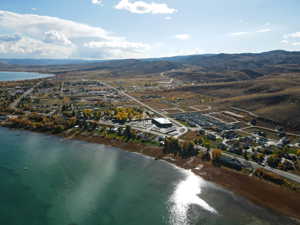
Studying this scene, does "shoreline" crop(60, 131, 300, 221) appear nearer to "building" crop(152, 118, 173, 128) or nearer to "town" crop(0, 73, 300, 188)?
"town" crop(0, 73, 300, 188)

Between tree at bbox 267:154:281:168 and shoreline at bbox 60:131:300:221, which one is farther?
tree at bbox 267:154:281:168

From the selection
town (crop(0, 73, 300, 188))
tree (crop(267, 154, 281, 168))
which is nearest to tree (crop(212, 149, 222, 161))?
town (crop(0, 73, 300, 188))

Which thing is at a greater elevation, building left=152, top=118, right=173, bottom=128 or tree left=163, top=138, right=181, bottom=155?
building left=152, top=118, right=173, bottom=128

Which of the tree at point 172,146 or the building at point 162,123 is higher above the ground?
the building at point 162,123

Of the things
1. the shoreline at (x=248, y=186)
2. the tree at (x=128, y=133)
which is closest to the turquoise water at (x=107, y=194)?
the shoreline at (x=248, y=186)

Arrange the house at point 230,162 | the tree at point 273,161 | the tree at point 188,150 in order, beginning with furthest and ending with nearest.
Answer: the tree at point 188,150 → the house at point 230,162 → the tree at point 273,161

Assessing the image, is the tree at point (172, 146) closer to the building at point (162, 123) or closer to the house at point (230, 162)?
the house at point (230, 162)

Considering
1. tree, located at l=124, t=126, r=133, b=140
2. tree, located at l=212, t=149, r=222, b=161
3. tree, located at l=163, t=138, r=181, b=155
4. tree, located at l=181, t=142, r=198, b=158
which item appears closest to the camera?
tree, located at l=212, t=149, r=222, b=161

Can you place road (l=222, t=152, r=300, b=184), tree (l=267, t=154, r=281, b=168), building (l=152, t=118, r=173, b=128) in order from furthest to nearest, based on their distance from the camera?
building (l=152, t=118, r=173, b=128)
tree (l=267, t=154, r=281, b=168)
road (l=222, t=152, r=300, b=184)
